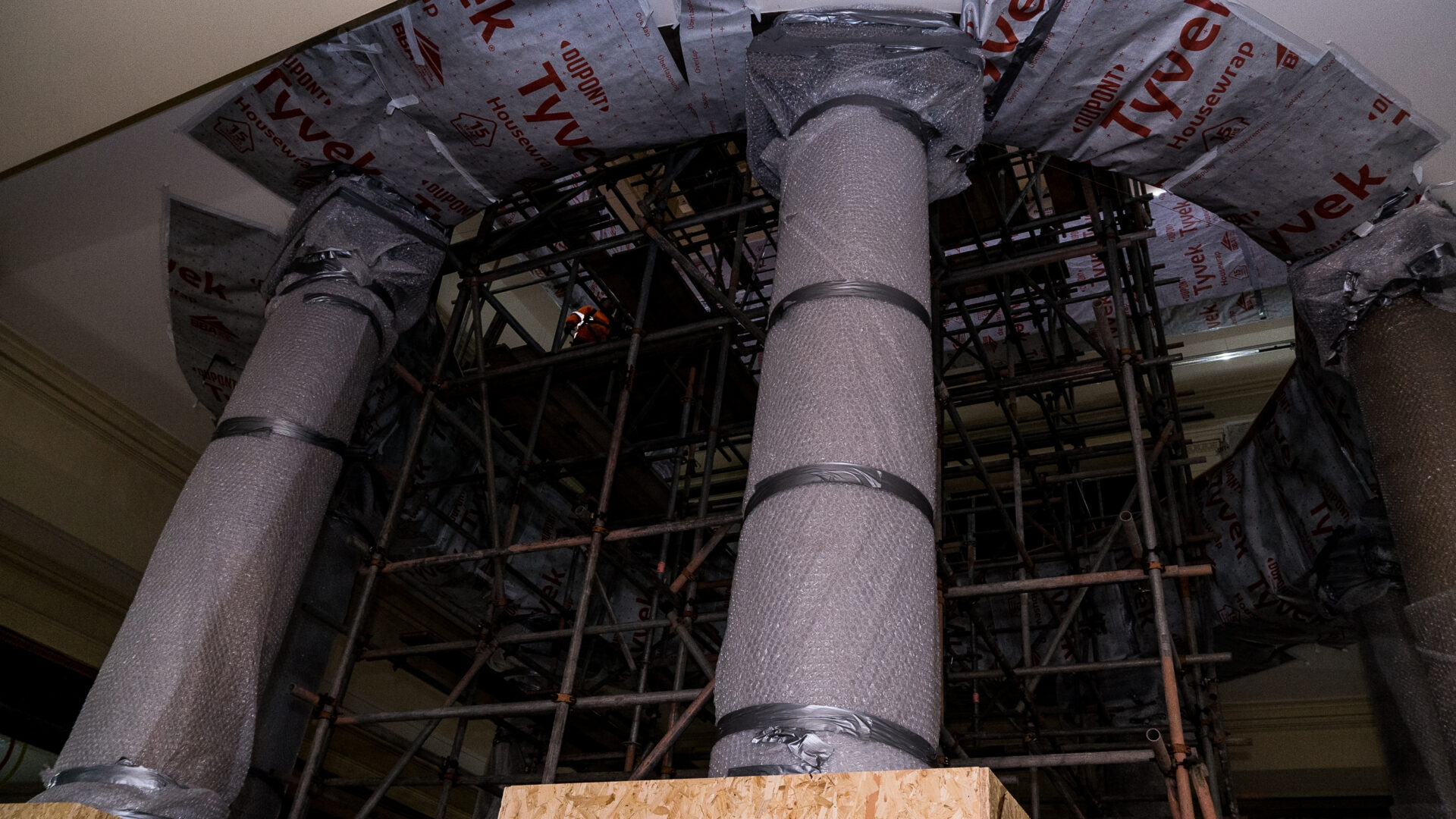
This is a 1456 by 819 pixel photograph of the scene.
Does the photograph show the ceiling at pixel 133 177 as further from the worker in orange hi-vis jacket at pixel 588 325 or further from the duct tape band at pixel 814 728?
the duct tape band at pixel 814 728

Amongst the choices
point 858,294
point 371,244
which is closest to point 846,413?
point 858,294

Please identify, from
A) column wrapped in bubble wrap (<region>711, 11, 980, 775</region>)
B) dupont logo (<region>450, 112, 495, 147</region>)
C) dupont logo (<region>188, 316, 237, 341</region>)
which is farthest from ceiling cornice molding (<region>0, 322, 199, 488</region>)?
column wrapped in bubble wrap (<region>711, 11, 980, 775</region>)

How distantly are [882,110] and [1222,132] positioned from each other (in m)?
1.58

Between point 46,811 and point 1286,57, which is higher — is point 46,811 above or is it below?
below

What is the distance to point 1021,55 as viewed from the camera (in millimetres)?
4023

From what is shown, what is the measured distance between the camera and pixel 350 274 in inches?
188

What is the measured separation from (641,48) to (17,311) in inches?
165

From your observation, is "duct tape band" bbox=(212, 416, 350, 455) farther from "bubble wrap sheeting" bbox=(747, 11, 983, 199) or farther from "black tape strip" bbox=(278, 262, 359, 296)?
"bubble wrap sheeting" bbox=(747, 11, 983, 199)

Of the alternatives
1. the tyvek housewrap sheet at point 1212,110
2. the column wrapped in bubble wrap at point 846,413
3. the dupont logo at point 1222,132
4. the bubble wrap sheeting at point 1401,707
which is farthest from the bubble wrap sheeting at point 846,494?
the bubble wrap sheeting at point 1401,707

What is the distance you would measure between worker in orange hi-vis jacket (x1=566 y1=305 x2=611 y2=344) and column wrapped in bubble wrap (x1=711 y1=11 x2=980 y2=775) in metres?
Result: 3.64

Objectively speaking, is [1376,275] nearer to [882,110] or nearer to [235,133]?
[882,110]

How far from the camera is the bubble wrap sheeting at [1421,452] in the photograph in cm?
399

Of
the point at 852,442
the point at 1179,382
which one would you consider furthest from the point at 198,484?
the point at 1179,382

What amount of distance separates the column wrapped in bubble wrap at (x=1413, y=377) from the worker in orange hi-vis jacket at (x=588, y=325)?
4.57m
